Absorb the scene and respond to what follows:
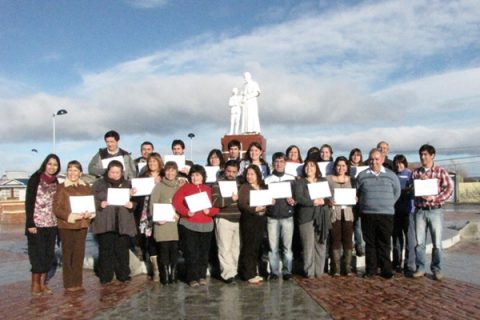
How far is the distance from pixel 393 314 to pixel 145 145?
586 cm

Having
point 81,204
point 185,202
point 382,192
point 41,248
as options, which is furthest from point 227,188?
point 41,248

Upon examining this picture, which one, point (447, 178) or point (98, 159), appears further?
point (98, 159)

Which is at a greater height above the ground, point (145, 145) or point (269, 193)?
point (145, 145)

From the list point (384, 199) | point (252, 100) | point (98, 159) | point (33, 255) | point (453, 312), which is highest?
point (252, 100)

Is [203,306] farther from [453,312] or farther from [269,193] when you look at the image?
[453,312]

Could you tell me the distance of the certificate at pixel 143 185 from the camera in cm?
820

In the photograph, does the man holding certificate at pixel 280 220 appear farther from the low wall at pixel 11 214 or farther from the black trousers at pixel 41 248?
the low wall at pixel 11 214

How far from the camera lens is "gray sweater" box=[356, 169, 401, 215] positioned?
8.15 metres

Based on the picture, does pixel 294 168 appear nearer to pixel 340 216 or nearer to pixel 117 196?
pixel 340 216

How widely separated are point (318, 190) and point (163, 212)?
103 inches

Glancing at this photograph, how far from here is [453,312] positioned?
20.4 ft

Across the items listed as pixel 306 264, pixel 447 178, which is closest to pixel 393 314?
pixel 306 264

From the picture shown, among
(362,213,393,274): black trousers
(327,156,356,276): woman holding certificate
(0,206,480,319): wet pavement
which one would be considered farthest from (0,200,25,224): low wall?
(362,213,393,274): black trousers

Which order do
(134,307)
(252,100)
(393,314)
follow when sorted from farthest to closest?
1. (252,100)
2. (134,307)
3. (393,314)
